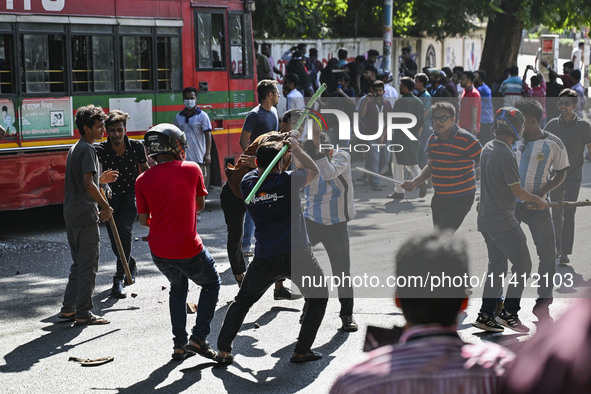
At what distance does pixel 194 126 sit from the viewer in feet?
39.2

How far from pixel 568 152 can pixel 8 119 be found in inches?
252

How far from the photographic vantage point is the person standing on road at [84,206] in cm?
712

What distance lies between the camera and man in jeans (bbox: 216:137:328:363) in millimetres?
6055

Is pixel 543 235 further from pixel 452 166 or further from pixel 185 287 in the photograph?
pixel 185 287

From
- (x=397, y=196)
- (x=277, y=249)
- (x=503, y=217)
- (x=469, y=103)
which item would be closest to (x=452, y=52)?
(x=469, y=103)

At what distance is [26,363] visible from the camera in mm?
6289

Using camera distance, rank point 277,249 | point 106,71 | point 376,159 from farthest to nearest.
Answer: point 376,159 < point 106,71 < point 277,249

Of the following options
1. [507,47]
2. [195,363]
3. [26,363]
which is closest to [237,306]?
[195,363]

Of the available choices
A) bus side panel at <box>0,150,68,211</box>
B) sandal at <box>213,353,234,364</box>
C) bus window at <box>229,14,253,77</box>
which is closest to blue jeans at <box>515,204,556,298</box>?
sandal at <box>213,353,234,364</box>

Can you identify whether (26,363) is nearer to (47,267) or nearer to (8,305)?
(8,305)

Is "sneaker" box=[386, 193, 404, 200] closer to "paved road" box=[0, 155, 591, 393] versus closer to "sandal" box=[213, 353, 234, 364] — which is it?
"paved road" box=[0, 155, 591, 393]

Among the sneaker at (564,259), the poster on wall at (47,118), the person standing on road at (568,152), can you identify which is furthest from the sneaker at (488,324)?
the poster on wall at (47,118)

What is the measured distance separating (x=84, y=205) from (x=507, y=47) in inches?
709

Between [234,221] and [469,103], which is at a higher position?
[469,103]
